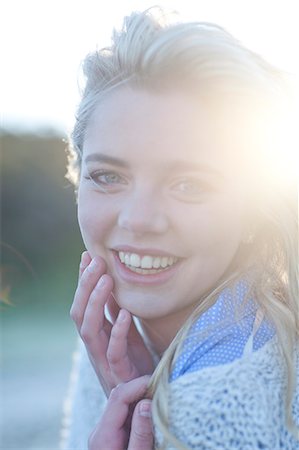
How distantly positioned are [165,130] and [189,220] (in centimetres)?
27

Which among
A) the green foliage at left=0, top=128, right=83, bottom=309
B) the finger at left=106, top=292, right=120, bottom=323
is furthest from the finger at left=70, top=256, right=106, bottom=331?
the green foliage at left=0, top=128, right=83, bottom=309

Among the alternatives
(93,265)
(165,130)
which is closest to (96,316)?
(93,265)

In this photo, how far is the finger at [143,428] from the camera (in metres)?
2.30

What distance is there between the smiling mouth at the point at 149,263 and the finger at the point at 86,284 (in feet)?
0.52

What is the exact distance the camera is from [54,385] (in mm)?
7316

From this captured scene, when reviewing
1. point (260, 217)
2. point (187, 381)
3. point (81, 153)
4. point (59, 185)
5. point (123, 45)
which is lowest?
point (187, 381)

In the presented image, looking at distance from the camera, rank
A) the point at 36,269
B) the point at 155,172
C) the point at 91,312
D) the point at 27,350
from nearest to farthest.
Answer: the point at 155,172 < the point at 91,312 < the point at 27,350 < the point at 36,269

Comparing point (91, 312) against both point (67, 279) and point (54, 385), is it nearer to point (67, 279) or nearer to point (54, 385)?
point (54, 385)

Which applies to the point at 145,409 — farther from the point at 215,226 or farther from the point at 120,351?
the point at 215,226

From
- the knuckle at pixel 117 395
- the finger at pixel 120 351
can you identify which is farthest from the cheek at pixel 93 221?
the knuckle at pixel 117 395

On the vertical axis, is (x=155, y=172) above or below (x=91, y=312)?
above

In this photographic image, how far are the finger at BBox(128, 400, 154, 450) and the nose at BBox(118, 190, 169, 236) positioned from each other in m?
0.49

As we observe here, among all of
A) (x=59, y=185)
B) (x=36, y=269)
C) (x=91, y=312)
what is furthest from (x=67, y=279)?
(x=91, y=312)

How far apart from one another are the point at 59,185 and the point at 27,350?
7.56ft
